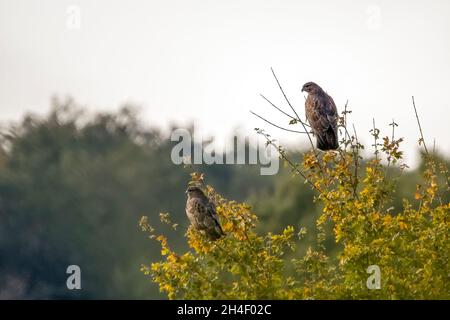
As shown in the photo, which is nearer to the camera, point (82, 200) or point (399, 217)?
point (399, 217)

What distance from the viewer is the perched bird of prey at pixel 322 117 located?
18.8m

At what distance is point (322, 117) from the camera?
19312mm

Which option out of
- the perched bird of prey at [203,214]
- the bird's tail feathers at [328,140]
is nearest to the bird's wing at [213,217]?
the perched bird of prey at [203,214]

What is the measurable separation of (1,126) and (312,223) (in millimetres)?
16783

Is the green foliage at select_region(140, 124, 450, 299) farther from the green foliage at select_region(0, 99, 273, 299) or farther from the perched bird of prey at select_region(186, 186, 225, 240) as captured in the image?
the green foliage at select_region(0, 99, 273, 299)

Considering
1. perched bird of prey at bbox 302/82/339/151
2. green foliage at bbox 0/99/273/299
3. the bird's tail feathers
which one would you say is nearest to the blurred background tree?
green foliage at bbox 0/99/273/299

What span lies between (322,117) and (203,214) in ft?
10.1

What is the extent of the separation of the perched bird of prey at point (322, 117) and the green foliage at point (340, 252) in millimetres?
1637

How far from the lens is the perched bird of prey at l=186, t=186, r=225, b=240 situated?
16.2 metres

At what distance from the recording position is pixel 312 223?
50.0m

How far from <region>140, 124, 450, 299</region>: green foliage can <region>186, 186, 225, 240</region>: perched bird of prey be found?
0.76 feet

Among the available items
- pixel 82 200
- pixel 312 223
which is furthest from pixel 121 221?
pixel 312 223
